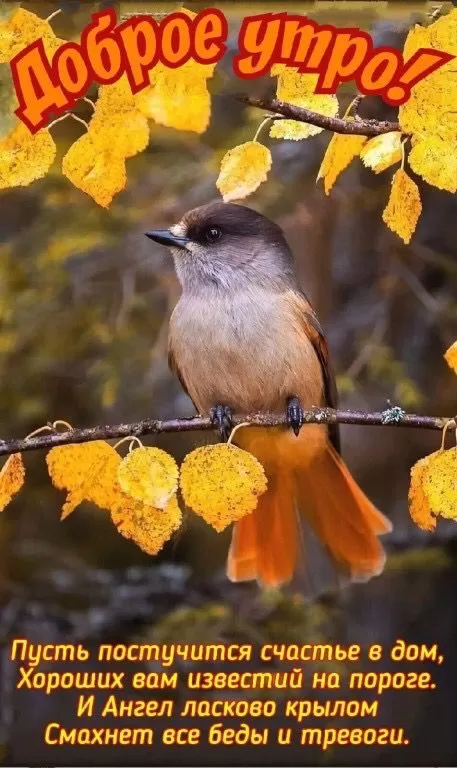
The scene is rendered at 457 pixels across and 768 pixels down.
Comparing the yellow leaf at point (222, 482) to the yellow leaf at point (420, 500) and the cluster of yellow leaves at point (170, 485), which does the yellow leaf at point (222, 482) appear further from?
the yellow leaf at point (420, 500)

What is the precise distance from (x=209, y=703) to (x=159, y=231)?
1087 millimetres

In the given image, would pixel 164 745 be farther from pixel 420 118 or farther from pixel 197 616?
pixel 420 118

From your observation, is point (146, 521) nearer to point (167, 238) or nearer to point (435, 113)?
point (167, 238)

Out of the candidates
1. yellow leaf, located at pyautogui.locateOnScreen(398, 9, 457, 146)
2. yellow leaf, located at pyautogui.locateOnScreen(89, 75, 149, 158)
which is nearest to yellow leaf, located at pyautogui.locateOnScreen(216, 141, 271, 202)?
yellow leaf, located at pyautogui.locateOnScreen(89, 75, 149, 158)

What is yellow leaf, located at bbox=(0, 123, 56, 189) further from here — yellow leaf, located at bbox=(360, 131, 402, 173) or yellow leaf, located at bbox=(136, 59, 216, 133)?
yellow leaf, located at bbox=(360, 131, 402, 173)

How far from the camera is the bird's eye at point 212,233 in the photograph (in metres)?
2.25

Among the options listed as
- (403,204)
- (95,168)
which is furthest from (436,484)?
(95,168)

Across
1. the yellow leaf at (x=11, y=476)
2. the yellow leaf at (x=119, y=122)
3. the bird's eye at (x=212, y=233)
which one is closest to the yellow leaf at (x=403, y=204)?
the bird's eye at (x=212, y=233)

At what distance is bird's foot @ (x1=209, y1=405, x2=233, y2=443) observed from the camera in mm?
2178

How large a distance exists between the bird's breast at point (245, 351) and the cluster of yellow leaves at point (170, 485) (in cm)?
29

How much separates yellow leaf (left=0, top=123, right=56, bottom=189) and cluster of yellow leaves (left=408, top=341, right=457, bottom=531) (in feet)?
3.32

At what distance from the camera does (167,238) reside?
221 centimetres

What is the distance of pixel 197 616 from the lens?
90.3 inches

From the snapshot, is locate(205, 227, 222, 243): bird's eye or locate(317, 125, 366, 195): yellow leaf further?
locate(205, 227, 222, 243): bird's eye
